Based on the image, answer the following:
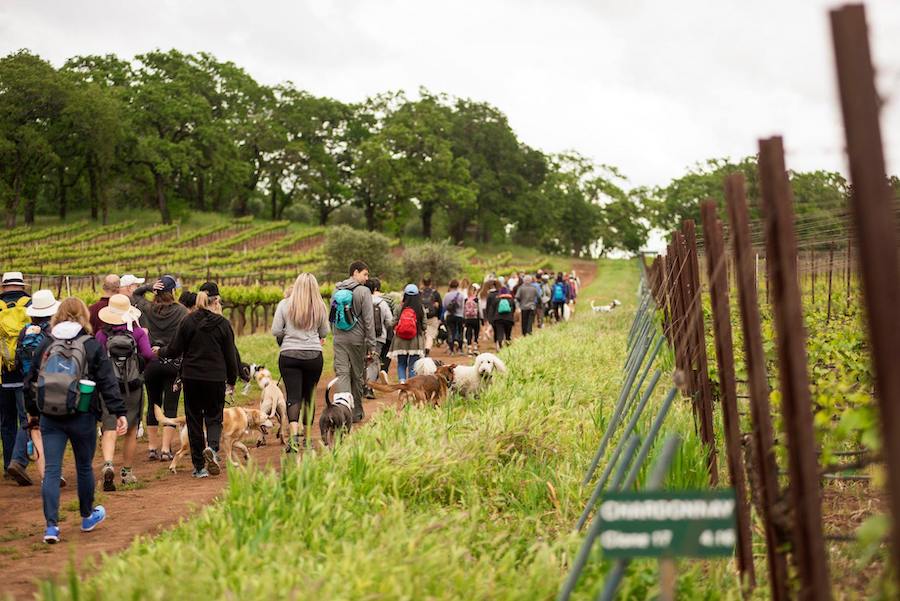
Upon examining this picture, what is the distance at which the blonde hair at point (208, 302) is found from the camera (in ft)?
26.2

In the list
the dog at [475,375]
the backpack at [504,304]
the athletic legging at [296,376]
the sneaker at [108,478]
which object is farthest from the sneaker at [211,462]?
the backpack at [504,304]

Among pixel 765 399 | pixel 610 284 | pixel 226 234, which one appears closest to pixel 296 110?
pixel 226 234

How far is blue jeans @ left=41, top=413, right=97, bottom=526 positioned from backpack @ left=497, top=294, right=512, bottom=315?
11.8 meters

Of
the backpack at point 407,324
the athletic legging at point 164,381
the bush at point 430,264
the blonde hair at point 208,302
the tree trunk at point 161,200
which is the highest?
the tree trunk at point 161,200

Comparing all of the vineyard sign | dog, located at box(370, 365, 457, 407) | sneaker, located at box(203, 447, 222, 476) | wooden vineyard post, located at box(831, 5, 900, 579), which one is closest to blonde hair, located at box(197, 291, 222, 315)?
sneaker, located at box(203, 447, 222, 476)

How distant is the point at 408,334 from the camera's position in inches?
502

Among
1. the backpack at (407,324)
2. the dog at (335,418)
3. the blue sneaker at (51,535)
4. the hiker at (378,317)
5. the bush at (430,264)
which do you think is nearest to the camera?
the blue sneaker at (51,535)

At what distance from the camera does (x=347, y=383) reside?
9664mm

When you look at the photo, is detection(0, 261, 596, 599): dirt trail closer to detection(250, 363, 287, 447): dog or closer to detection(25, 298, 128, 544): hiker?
detection(25, 298, 128, 544): hiker

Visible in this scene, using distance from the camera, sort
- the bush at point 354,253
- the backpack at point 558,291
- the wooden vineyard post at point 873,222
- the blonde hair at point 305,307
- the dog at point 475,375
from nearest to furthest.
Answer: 1. the wooden vineyard post at point 873,222
2. the blonde hair at point 305,307
3. the dog at point 475,375
4. the backpack at point 558,291
5. the bush at point 354,253

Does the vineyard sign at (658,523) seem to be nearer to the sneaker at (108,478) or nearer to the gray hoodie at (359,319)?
the sneaker at (108,478)

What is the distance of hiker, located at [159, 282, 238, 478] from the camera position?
A: 7918 mm

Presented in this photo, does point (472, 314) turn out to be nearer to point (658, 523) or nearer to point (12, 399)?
point (12, 399)

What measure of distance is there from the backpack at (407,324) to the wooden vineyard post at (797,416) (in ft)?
31.1
